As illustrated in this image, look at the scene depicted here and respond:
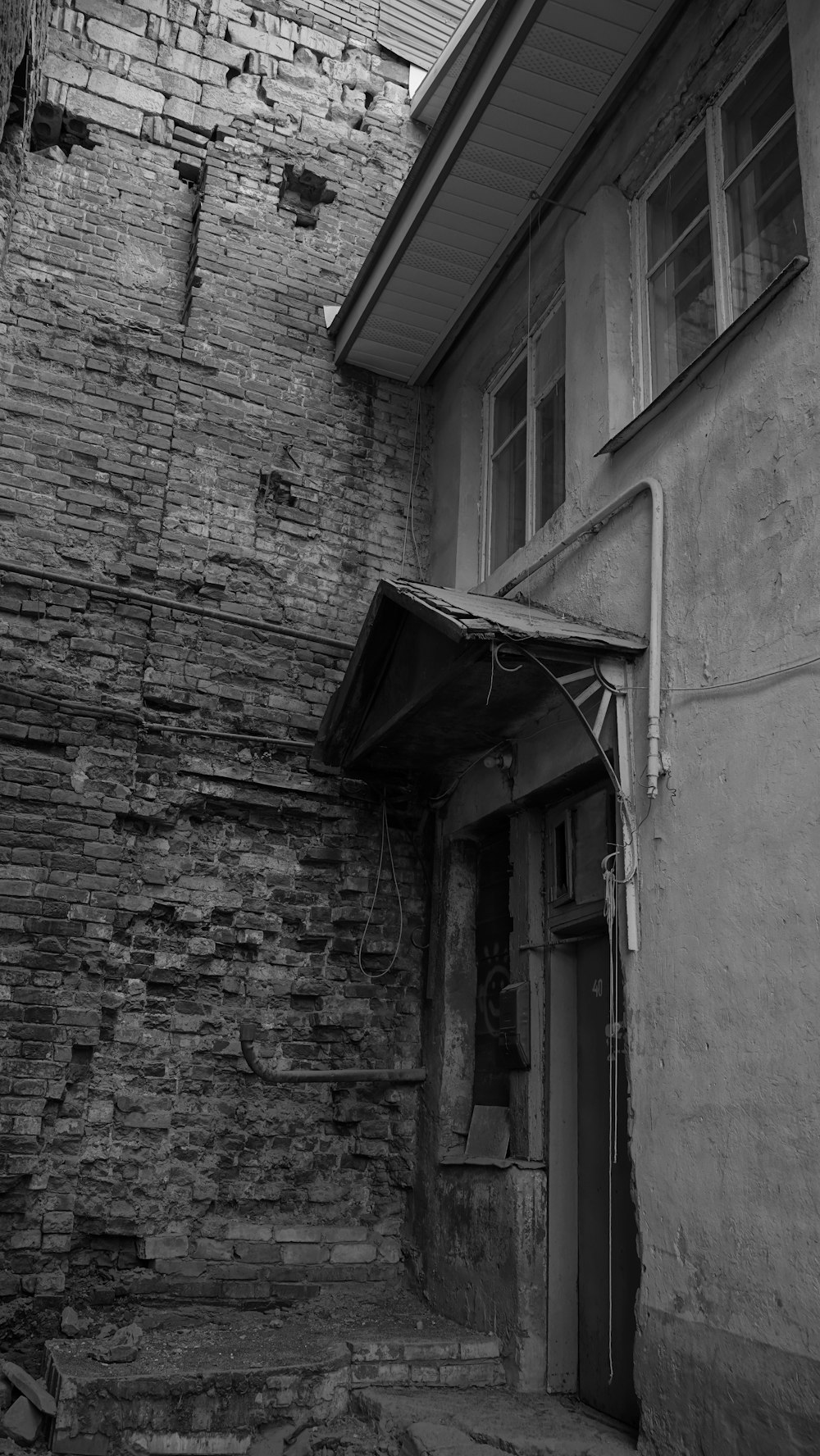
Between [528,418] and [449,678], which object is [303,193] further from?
[449,678]

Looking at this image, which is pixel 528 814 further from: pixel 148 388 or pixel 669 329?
pixel 148 388

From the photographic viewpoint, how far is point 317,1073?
5.68 metres

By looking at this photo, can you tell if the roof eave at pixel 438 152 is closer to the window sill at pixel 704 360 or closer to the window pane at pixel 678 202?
the window pane at pixel 678 202

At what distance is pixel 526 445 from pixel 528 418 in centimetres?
21

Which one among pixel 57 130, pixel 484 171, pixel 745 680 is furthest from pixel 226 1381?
pixel 57 130

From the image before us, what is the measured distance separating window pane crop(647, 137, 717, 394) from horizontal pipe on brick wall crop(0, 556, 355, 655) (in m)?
2.41

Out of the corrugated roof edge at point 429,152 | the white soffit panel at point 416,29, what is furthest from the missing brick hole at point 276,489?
the white soffit panel at point 416,29

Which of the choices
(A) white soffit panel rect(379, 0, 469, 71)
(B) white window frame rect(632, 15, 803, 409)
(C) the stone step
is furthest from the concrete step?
(A) white soffit panel rect(379, 0, 469, 71)

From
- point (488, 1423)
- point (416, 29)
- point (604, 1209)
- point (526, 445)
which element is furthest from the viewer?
point (416, 29)

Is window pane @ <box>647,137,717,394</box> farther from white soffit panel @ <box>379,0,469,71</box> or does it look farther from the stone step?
the stone step

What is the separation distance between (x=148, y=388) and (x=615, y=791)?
3785 mm

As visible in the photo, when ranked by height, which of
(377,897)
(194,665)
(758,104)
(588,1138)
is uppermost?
(758,104)

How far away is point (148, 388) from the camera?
21.0ft

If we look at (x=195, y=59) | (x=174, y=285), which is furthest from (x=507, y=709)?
(x=195, y=59)
